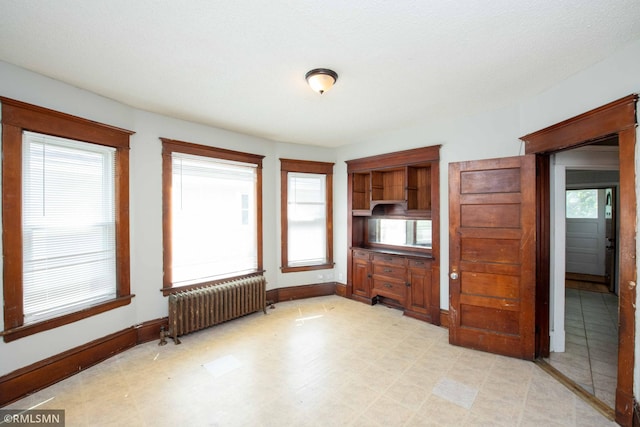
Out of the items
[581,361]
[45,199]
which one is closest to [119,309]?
[45,199]

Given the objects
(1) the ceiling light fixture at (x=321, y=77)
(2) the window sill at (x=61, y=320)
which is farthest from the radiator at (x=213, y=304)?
(1) the ceiling light fixture at (x=321, y=77)

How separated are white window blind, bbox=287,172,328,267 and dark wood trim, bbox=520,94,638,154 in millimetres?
3148

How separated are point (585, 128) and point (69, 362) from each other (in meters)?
5.20

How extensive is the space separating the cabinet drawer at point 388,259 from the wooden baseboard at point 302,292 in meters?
1.03

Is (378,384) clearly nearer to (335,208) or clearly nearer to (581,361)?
(581,361)

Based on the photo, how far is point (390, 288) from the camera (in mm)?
4289

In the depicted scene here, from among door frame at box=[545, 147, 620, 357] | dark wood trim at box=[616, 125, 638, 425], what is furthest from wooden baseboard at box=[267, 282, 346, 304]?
dark wood trim at box=[616, 125, 638, 425]

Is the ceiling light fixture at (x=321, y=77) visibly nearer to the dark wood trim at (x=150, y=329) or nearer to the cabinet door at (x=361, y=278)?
the cabinet door at (x=361, y=278)

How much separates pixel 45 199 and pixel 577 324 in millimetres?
6501

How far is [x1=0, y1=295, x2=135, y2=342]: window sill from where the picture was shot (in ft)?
7.40

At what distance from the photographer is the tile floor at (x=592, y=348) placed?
8.02 feet

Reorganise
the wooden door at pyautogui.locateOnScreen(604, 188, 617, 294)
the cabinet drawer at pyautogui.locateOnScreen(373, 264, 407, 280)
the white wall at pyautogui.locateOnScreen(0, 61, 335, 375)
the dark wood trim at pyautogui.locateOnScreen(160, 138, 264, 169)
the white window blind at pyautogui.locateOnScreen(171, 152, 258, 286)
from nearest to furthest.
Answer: the white wall at pyautogui.locateOnScreen(0, 61, 335, 375) < the dark wood trim at pyautogui.locateOnScreen(160, 138, 264, 169) < the white window blind at pyautogui.locateOnScreen(171, 152, 258, 286) < the cabinet drawer at pyautogui.locateOnScreen(373, 264, 407, 280) < the wooden door at pyautogui.locateOnScreen(604, 188, 617, 294)

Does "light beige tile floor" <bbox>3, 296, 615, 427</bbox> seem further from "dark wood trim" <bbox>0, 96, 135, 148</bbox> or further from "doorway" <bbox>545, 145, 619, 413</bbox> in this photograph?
"dark wood trim" <bbox>0, 96, 135, 148</bbox>

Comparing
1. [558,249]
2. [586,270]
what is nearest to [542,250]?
[558,249]
